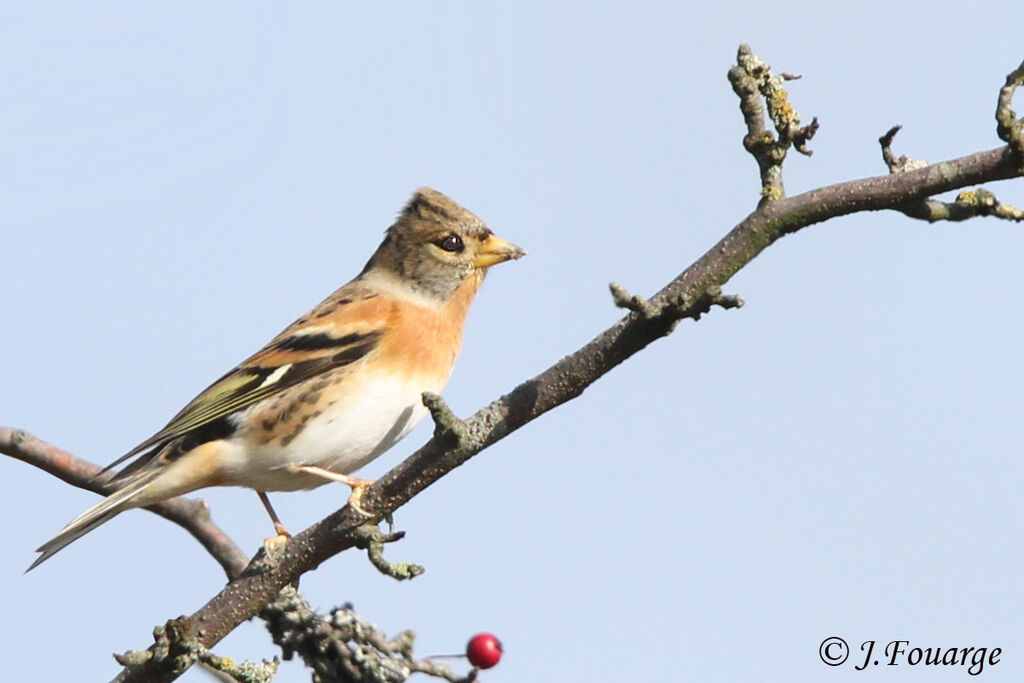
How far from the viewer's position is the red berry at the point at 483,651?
4.10 m

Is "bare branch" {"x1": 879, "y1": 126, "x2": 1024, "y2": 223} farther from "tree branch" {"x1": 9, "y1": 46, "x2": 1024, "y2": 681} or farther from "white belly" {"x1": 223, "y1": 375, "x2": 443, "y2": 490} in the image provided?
"white belly" {"x1": 223, "y1": 375, "x2": 443, "y2": 490}

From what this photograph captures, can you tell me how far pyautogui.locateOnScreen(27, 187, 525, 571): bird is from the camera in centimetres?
527

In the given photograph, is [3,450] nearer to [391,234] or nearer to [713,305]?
[391,234]

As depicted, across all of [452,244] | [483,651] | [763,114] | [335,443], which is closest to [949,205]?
[763,114]

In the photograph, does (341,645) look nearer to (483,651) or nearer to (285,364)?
(483,651)

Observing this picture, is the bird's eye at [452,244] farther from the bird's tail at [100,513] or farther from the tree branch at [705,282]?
the tree branch at [705,282]

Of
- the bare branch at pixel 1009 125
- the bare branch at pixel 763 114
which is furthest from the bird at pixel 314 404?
the bare branch at pixel 1009 125

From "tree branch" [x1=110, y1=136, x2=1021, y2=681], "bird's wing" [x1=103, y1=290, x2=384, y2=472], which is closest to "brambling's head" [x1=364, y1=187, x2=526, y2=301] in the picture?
"bird's wing" [x1=103, y1=290, x2=384, y2=472]

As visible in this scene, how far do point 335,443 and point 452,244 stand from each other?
4.84ft

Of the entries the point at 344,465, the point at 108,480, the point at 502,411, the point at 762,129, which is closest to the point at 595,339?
the point at 502,411

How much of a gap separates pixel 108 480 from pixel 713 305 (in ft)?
10.5

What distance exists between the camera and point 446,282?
624 centimetres

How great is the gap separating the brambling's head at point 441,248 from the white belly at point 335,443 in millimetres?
911

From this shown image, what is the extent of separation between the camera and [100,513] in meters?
5.07
